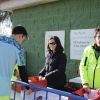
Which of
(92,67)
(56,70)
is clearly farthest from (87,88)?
(56,70)

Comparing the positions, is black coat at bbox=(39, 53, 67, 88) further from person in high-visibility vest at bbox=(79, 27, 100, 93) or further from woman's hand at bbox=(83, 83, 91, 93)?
woman's hand at bbox=(83, 83, 91, 93)

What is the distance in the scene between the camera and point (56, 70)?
3445 millimetres

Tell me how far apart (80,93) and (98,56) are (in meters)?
0.58

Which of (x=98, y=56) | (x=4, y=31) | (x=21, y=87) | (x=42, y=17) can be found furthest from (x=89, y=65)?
(x=4, y=31)

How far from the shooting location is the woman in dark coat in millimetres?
3451

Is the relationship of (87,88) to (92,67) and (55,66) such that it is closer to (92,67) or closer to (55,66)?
(92,67)

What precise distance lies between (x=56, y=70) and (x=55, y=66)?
0.10 meters

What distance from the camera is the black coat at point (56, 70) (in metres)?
3.44

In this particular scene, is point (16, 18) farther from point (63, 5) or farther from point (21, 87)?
point (21, 87)

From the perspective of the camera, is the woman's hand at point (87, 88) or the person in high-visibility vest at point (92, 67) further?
the person in high-visibility vest at point (92, 67)

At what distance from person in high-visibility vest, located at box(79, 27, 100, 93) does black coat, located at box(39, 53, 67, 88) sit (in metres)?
0.59

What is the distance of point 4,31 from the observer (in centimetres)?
1442

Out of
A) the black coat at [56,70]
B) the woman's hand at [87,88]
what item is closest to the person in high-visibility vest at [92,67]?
the woman's hand at [87,88]

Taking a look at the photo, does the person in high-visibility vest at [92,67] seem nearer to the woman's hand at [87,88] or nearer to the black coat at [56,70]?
the woman's hand at [87,88]
